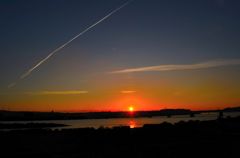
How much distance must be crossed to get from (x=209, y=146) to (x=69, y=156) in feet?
38.7

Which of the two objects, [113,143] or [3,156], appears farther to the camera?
[113,143]

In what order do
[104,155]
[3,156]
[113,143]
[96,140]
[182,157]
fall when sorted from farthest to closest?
1. [96,140]
2. [113,143]
3. [3,156]
4. [104,155]
5. [182,157]

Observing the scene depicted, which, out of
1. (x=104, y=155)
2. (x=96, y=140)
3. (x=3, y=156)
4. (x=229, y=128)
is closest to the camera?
(x=104, y=155)

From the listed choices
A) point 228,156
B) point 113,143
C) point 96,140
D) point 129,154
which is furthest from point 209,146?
point 96,140

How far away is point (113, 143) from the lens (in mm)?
37062

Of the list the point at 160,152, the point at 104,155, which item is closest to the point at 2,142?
the point at 104,155

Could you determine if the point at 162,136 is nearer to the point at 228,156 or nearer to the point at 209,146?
the point at 209,146

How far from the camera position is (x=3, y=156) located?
29.8 metres

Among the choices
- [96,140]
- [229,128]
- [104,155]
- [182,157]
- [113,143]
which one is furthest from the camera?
[229,128]

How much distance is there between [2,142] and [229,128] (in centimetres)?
2876

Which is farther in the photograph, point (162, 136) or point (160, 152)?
point (162, 136)

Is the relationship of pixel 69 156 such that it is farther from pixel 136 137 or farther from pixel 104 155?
pixel 136 137

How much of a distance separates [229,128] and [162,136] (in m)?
12.4

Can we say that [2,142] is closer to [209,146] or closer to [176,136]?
[176,136]
